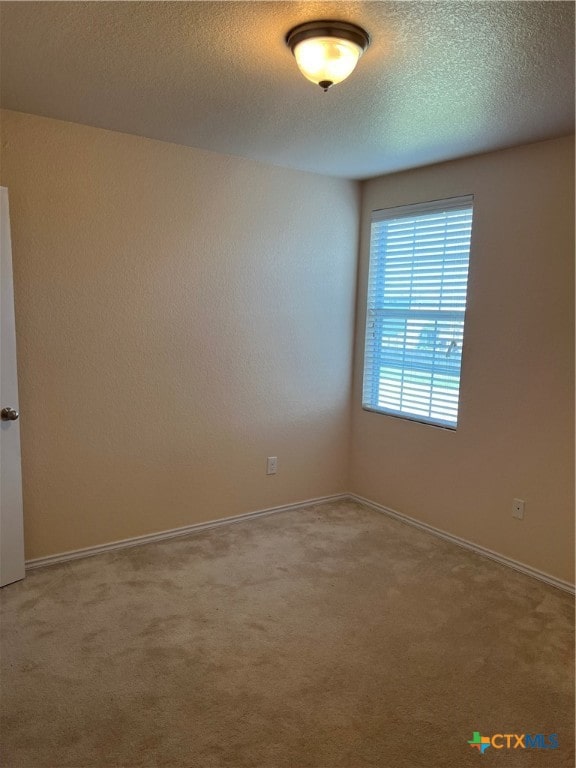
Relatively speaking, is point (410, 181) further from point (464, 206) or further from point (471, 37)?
point (471, 37)

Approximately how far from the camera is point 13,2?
1689 mm

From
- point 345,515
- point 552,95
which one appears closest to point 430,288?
point 552,95

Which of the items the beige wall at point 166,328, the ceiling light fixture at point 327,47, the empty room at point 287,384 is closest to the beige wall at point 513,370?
the empty room at point 287,384

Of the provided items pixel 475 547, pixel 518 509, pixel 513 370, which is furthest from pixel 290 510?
pixel 513 370

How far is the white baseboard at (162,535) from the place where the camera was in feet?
10.1

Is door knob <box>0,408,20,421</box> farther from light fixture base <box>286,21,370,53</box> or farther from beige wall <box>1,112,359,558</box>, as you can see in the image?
light fixture base <box>286,21,370,53</box>

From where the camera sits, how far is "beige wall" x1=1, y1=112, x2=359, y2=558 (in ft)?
9.61

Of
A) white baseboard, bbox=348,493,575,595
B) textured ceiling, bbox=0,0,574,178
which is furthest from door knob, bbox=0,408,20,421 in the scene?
white baseboard, bbox=348,493,575,595

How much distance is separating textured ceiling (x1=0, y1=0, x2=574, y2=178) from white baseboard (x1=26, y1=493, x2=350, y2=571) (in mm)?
2383

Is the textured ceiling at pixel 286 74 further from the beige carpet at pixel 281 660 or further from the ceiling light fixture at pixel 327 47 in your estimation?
the beige carpet at pixel 281 660

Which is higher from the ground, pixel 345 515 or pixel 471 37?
pixel 471 37

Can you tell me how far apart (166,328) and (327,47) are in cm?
191

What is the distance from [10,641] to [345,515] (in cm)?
229

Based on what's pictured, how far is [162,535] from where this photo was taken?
3480 mm
